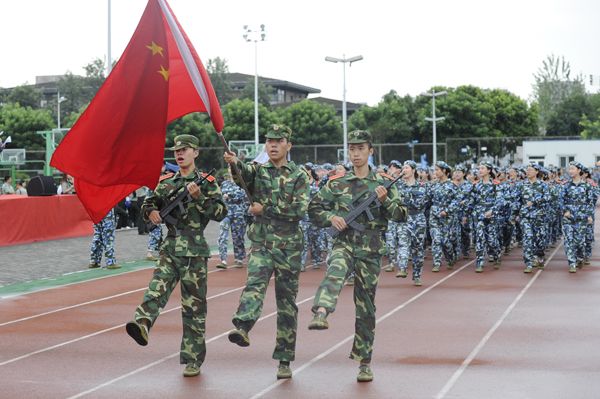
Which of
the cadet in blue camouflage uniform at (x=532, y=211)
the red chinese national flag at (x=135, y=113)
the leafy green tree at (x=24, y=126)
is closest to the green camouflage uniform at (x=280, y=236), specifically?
the red chinese national flag at (x=135, y=113)

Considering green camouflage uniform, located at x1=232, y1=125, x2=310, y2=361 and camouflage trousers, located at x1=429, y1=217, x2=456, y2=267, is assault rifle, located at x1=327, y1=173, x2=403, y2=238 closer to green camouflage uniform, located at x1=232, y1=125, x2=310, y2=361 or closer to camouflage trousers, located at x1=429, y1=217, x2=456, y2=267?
green camouflage uniform, located at x1=232, y1=125, x2=310, y2=361

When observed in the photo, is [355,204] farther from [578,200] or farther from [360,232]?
[578,200]

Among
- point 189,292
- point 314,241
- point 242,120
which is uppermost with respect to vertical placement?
point 242,120

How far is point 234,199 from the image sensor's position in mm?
19797

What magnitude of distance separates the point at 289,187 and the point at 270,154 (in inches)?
14.0

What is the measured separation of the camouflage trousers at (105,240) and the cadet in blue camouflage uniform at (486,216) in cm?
737

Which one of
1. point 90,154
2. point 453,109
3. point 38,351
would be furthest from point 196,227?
point 453,109

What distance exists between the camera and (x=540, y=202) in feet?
63.3

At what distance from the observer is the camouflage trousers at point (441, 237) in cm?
1920

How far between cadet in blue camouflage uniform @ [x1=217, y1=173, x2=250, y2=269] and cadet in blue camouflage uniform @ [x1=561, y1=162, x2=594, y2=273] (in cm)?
620

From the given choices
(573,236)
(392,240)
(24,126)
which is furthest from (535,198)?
(24,126)

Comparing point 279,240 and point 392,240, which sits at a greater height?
point 279,240

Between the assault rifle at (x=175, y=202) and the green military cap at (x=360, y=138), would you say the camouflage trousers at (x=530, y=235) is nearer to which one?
the green military cap at (x=360, y=138)

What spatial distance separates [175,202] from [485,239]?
1172cm
